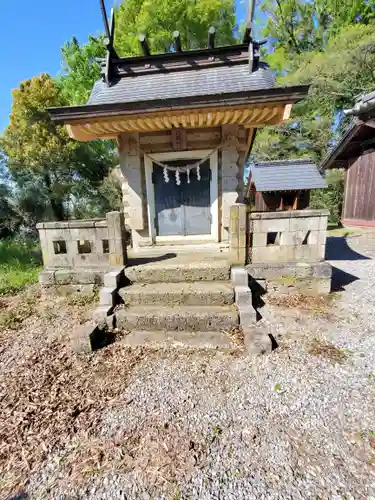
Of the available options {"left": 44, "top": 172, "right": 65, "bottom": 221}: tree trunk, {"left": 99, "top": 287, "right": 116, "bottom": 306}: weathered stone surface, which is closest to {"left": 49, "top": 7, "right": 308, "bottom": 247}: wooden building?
{"left": 99, "top": 287, "right": 116, "bottom": 306}: weathered stone surface

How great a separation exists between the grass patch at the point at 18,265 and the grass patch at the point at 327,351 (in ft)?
19.7

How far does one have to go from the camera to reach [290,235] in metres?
4.57

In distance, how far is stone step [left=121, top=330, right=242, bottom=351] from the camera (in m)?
3.35

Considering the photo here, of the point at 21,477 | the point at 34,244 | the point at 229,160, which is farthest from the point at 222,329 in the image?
the point at 34,244

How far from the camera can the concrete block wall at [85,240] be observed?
4.62 metres

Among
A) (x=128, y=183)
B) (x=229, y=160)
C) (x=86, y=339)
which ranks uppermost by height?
(x=229, y=160)

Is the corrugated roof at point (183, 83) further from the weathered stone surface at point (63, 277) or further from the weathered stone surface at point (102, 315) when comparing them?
the weathered stone surface at point (102, 315)

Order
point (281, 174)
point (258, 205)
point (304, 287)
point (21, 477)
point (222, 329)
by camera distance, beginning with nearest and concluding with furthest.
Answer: point (21, 477) → point (222, 329) → point (304, 287) → point (281, 174) → point (258, 205)

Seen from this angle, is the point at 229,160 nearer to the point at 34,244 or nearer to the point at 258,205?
the point at 258,205

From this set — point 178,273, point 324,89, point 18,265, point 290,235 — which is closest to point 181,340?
point 178,273

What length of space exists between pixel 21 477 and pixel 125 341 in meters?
1.75

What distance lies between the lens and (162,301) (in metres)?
4.04

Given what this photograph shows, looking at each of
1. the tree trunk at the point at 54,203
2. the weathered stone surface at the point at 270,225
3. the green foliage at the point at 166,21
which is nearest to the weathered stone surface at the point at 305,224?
the weathered stone surface at the point at 270,225

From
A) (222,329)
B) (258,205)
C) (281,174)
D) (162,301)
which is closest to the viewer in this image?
(222,329)
